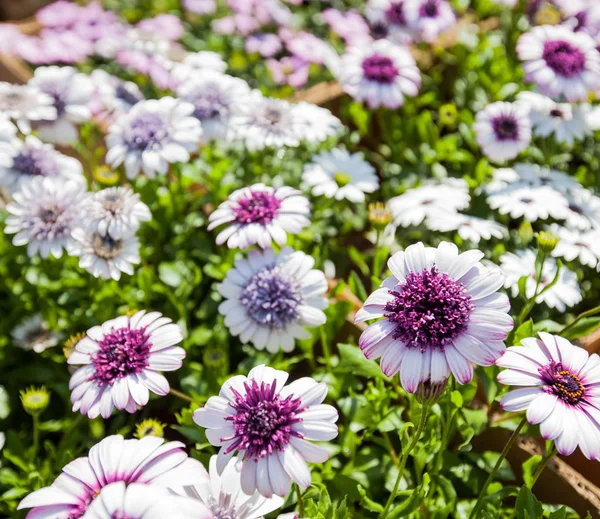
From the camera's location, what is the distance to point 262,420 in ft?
3.09

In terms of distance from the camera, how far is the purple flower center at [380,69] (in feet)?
6.34

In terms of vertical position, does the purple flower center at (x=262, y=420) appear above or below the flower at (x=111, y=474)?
above

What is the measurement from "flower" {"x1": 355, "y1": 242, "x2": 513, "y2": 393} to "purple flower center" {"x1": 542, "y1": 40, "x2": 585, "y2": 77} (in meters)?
1.05

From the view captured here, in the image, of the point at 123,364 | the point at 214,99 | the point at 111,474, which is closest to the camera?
the point at 111,474

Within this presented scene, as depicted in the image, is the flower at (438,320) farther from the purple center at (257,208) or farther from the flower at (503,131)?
the flower at (503,131)

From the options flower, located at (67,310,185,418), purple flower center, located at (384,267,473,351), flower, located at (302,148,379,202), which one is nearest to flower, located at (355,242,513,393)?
purple flower center, located at (384,267,473,351)

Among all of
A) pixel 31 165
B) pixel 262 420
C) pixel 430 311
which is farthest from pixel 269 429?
pixel 31 165

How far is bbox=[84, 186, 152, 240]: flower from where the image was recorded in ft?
4.74

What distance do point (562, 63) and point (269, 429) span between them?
147 cm

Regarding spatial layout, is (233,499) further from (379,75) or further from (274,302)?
(379,75)

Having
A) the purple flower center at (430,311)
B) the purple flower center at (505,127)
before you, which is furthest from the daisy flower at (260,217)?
the purple flower center at (505,127)

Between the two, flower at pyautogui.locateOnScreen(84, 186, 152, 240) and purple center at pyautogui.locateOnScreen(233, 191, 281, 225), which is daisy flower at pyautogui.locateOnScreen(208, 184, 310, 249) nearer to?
purple center at pyautogui.locateOnScreen(233, 191, 281, 225)

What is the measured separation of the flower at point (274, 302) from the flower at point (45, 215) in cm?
44

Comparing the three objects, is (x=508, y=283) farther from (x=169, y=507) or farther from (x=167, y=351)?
(x=169, y=507)
